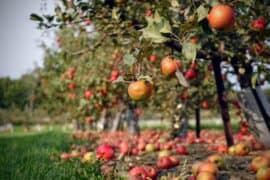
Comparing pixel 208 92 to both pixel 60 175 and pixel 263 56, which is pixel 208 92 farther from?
pixel 60 175

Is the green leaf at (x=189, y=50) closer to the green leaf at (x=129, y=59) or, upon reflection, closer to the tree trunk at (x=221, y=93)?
the green leaf at (x=129, y=59)

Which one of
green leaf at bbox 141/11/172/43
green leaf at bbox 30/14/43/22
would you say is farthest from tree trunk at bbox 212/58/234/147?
green leaf at bbox 141/11/172/43

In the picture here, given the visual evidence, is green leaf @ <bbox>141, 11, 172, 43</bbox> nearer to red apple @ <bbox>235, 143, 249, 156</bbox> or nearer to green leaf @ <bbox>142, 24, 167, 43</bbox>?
green leaf @ <bbox>142, 24, 167, 43</bbox>

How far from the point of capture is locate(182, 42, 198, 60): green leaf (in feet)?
6.90

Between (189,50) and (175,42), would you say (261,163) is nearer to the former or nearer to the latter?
(175,42)

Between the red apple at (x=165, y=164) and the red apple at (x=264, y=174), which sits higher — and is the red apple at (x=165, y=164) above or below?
above

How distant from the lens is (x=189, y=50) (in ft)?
6.98

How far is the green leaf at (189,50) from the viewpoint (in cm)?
210

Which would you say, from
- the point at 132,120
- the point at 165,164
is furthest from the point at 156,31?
the point at 132,120

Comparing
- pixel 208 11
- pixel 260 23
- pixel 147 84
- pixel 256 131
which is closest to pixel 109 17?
pixel 260 23

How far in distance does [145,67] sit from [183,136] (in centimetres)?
255

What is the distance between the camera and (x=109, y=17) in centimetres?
474

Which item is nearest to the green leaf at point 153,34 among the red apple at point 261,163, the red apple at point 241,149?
the red apple at point 261,163

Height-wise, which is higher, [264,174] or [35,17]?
[35,17]
